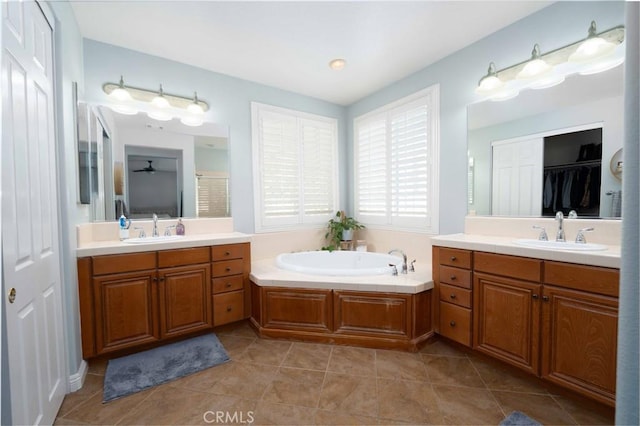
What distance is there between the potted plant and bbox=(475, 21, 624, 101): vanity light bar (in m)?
2.01

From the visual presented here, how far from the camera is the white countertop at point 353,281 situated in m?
2.22

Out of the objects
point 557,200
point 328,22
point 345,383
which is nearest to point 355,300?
point 345,383

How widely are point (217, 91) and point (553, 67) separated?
9.97ft

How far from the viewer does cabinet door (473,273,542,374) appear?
5.65 ft

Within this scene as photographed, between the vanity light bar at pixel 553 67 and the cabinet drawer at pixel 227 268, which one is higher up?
the vanity light bar at pixel 553 67

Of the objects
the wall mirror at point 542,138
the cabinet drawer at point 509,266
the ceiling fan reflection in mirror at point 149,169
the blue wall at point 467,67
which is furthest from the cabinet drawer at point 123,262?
the wall mirror at point 542,138

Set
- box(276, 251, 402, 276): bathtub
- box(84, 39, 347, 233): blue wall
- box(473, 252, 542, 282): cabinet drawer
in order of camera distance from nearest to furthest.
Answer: box(473, 252, 542, 282): cabinet drawer < box(84, 39, 347, 233): blue wall < box(276, 251, 402, 276): bathtub

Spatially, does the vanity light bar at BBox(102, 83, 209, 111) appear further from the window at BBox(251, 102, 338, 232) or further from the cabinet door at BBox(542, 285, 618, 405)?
the cabinet door at BBox(542, 285, 618, 405)

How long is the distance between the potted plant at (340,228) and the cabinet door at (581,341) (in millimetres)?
2226

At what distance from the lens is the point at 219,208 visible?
9.79ft

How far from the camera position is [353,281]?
2.30m

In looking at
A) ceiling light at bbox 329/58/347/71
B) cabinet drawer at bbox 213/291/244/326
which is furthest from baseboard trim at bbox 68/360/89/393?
ceiling light at bbox 329/58/347/71

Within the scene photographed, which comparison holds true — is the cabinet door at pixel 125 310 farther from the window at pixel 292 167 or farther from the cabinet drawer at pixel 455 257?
the cabinet drawer at pixel 455 257

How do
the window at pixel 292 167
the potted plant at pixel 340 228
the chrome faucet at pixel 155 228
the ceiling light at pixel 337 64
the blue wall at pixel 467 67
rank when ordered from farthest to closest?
the potted plant at pixel 340 228 → the window at pixel 292 167 → the ceiling light at pixel 337 64 → the chrome faucet at pixel 155 228 → the blue wall at pixel 467 67
